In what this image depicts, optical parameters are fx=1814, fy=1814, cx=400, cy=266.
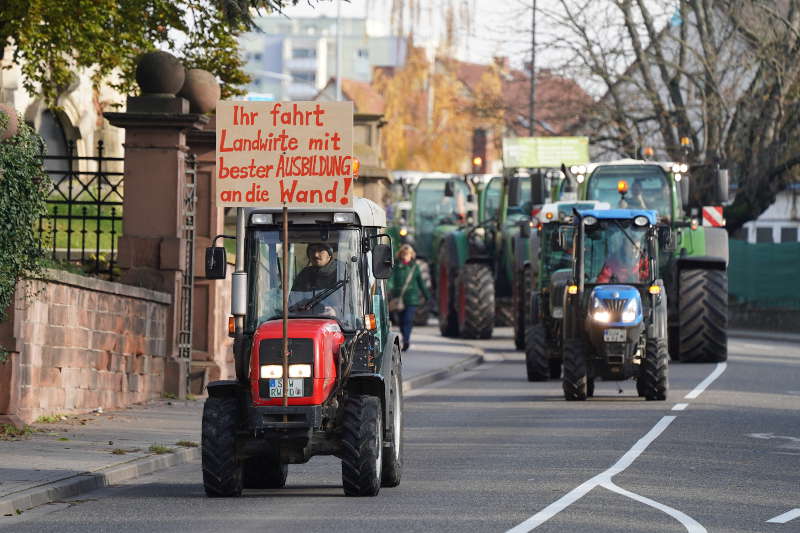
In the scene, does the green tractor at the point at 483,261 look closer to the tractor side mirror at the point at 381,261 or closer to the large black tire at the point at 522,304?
the large black tire at the point at 522,304

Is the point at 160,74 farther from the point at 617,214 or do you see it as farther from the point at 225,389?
the point at 225,389

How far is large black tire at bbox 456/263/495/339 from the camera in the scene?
35.5m

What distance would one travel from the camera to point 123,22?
2403 cm

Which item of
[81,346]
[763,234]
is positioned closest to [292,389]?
[81,346]

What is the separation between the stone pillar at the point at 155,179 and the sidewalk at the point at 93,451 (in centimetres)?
169

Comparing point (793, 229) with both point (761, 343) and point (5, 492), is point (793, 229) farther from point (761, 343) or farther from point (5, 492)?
point (5, 492)

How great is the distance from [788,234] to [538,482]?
59541mm

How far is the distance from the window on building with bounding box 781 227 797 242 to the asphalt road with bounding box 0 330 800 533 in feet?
163

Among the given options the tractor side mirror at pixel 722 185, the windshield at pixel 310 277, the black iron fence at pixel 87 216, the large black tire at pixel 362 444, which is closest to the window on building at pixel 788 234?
the tractor side mirror at pixel 722 185

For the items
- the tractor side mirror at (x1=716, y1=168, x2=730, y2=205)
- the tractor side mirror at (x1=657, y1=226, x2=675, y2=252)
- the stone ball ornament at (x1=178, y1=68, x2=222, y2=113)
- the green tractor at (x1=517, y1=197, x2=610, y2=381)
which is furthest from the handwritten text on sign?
the tractor side mirror at (x1=716, y1=168, x2=730, y2=205)

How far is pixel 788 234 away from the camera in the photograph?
71.5 meters

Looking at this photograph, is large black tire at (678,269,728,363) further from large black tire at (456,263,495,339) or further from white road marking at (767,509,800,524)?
white road marking at (767,509,800,524)

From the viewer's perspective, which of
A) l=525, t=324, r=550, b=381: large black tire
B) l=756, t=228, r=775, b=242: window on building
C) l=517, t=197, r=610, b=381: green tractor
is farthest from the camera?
l=756, t=228, r=775, b=242: window on building

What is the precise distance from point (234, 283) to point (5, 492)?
2.30 meters
